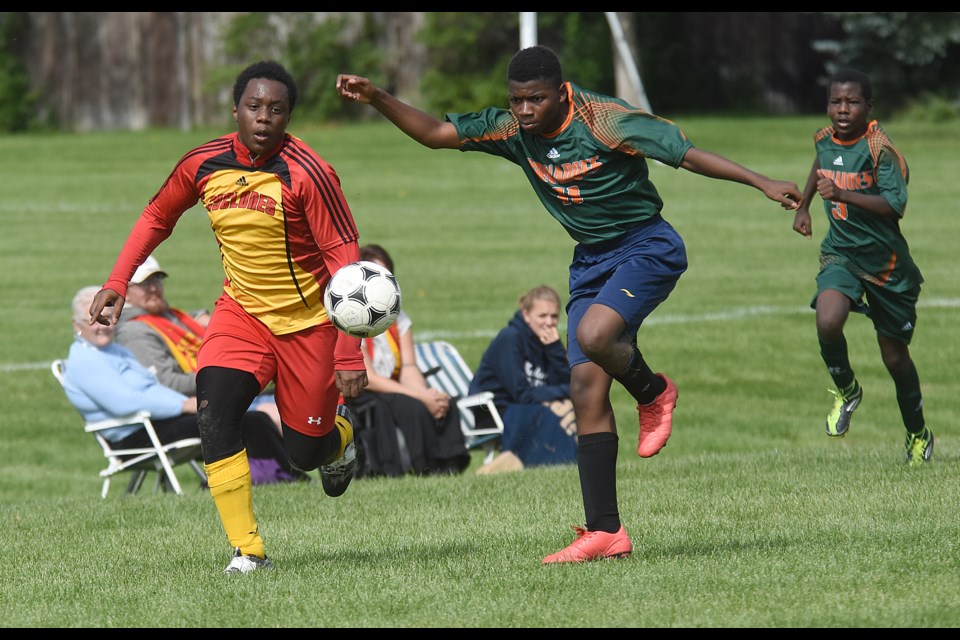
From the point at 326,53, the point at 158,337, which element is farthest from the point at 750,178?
the point at 326,53

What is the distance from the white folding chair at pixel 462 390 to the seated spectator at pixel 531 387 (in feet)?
0.29

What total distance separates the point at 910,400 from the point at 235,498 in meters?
4.67

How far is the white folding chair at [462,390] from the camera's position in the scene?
474 inches

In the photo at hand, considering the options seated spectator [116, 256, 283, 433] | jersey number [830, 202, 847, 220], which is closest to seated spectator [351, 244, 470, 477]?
seated spectator [116, 256, 283, 433]

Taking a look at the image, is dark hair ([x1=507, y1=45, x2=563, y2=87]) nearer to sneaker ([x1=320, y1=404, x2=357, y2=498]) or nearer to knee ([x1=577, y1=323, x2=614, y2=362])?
knee ([x1=577, y1=323, x2=614, y2=362])

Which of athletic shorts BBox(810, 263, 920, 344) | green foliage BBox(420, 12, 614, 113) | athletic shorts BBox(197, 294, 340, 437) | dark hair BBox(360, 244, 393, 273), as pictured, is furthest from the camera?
green foliage BBox(420, 12, 614, 113)

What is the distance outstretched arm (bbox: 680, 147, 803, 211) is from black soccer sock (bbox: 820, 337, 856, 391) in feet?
10.8

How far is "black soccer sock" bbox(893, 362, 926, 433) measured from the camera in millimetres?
9391

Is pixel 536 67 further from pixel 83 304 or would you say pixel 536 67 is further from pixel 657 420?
pixel 83 304

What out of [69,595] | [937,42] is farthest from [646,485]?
[937,42]

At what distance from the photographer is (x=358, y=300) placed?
6.46 meters

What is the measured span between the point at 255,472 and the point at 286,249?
442cm

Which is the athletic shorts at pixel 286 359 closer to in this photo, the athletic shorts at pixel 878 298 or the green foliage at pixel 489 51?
the athletic shorts at pixel 878 298

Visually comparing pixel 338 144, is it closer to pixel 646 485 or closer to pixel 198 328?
pixel 198 328
